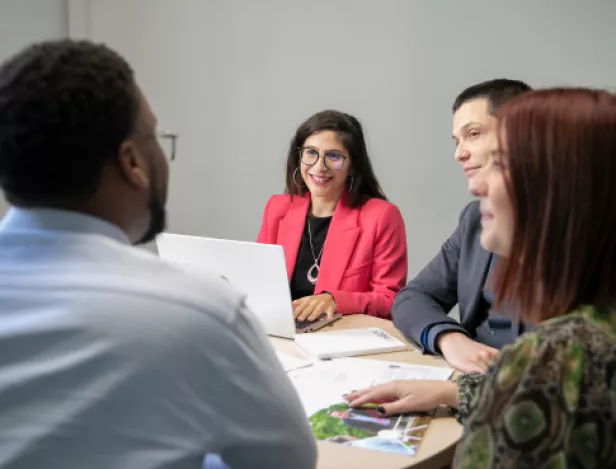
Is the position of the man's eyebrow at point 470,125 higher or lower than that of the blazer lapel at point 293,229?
higher

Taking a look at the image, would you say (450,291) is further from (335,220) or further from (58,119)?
(58,119)

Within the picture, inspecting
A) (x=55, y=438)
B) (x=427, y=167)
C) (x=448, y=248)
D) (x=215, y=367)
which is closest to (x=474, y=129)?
(x=448, y=248)

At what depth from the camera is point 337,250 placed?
2.25 m

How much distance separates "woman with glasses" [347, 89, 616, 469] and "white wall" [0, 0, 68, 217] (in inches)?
102

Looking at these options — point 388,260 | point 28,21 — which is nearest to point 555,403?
point 388,260

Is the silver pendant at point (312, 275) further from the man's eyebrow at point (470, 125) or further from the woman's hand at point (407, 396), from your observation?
the woman's hand at point (407, 396)

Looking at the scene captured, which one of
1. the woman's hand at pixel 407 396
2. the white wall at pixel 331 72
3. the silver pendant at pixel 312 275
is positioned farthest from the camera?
the white wall at pixel 331 72

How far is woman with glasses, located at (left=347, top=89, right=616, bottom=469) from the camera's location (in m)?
0.71

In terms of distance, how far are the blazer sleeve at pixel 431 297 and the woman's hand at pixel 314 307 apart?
7.9 inches

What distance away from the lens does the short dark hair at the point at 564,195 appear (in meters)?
0.77

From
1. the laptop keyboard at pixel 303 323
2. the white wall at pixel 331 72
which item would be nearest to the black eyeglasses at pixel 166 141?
→ the laptop keyboard at pixel 303 323

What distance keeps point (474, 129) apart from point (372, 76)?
1.22 meters

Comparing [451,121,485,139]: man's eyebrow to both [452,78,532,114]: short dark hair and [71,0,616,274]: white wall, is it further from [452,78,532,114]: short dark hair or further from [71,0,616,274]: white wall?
[71,0,616,274]: white wall

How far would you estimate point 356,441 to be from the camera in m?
1.07
